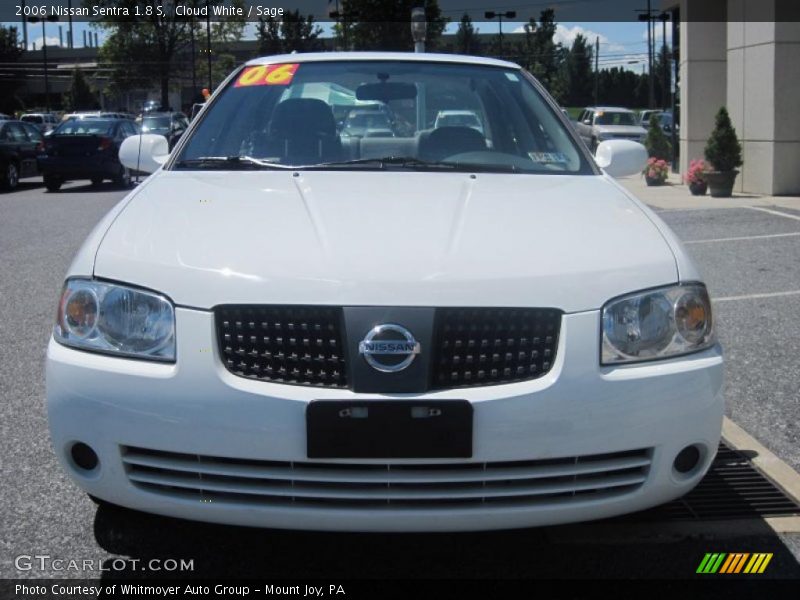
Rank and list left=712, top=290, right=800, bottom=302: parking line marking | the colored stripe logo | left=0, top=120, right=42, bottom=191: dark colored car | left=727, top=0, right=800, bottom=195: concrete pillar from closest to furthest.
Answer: the colored stripe logo, left=712, top=290, right=800, bottom=302: parking line marking, left=727, top=0, right=800, bottom=195: concrete pillar, left=0, top=120, right=42, bottom=191: dark colored car

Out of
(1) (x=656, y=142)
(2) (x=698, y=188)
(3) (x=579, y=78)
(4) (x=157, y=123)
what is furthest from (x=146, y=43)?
(2) (x=698, y=188)

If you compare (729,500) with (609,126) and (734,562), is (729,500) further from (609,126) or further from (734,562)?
(609,126)

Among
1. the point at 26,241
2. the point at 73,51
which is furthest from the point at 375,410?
the point at 73,51

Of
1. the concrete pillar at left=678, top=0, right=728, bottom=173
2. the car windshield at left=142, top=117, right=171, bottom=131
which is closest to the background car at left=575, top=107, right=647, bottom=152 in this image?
the concrete pillar at left=678, top=0, right=728, bottom=173

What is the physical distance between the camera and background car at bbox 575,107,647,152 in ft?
96.4

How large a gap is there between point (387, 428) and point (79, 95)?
7639 cm

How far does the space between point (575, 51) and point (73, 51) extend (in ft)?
165

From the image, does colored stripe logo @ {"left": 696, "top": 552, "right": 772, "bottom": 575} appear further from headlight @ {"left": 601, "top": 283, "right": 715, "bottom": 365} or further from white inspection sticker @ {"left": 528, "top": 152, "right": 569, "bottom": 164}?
white inspection sticker @ {"left": 528, "top": 152, "right": 569, "bottom": 164}

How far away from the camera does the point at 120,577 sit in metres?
3.01

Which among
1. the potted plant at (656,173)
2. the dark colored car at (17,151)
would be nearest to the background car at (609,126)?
the potted plant at (656,173)

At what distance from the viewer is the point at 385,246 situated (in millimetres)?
2850

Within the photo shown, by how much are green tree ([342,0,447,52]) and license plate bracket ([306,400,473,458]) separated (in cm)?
5081

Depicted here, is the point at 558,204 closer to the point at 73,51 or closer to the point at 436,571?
the point at 436,571

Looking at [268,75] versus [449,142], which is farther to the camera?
[268,75]
